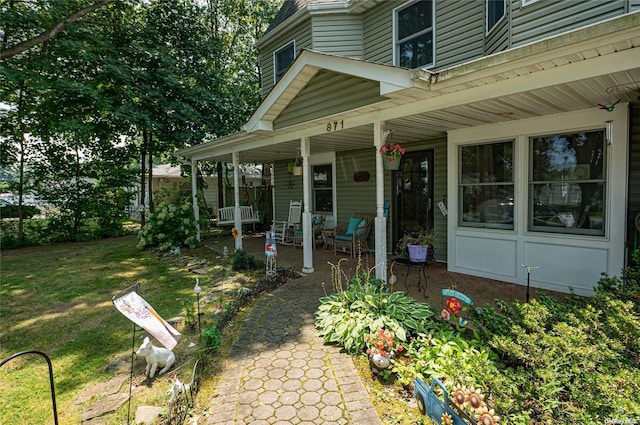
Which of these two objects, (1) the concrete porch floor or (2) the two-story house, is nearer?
(2) the two-story house

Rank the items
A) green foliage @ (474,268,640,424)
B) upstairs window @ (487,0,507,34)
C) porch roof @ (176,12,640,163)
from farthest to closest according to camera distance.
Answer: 1. upstairs window @ (487,0,507,34)
2. porch roof @ (176,12,640,163)
3. green foliage @ (474,268,640,424)

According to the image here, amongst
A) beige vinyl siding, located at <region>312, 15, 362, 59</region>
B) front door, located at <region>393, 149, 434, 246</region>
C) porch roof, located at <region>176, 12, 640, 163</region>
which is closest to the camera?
porch roof, located at <region>176, 12, 640, 163</region>

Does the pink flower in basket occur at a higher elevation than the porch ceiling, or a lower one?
lower

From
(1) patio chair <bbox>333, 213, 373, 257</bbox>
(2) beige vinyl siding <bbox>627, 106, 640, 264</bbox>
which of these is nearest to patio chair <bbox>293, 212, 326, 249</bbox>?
(1) patio chair <bbox>333, 213, 373, 257</bbox>

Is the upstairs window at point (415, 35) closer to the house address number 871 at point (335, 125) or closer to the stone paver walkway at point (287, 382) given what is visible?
the house address number 871 at point (335, 125)

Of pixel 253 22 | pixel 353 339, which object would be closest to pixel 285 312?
pixel 353 339

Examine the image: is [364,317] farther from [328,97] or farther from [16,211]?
[16,211]

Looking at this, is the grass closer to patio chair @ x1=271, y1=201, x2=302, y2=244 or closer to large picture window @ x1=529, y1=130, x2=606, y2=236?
patio chair @ x1=271, y1=201, x2=302, y2=244

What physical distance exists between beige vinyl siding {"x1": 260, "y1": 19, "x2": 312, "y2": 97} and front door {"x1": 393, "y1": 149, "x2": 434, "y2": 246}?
13.3ft

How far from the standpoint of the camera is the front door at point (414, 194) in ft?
20.3

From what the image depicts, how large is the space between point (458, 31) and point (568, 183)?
133 inches

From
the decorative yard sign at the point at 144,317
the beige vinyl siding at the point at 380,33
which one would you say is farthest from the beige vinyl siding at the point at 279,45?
the decorative yard sign at the point at 144,317

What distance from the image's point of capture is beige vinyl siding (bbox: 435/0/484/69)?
5520 millimetres

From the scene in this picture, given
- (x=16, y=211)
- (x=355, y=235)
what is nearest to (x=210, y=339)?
(x=355, y=235)
